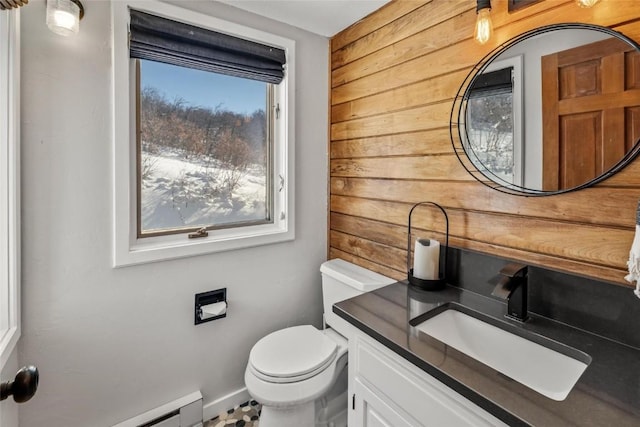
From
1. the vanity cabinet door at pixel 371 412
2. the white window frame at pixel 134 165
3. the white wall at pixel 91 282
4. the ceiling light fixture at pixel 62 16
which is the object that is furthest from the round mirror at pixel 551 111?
the ceiling light fixture at pixel 62 16

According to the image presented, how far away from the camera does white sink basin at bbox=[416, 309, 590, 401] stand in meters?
0.84

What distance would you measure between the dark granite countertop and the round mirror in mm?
455

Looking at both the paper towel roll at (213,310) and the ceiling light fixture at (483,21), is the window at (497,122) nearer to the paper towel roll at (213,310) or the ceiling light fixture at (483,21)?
the ceiling light fixture at (483,21)

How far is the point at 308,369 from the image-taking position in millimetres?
1358

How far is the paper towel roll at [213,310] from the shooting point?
1587 millimetres

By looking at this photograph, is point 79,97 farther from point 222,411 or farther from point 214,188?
point 222,411

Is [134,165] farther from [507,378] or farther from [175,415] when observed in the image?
[507,378]

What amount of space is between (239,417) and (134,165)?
55.1 inches

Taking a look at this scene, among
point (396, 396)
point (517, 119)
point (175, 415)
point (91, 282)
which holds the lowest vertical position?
point (175, 415)

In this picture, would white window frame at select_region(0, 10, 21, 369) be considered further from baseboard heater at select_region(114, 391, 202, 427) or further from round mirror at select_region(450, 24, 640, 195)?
round mirror at select_region(450, 24, 640, 195)

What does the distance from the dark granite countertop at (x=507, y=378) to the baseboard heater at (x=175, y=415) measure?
40.2 inches

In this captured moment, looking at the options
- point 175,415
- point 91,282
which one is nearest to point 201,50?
point 91,282

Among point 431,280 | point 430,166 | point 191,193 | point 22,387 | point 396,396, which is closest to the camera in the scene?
point 22,387

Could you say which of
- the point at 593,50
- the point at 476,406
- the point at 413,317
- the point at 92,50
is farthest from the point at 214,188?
the point at 593,50
